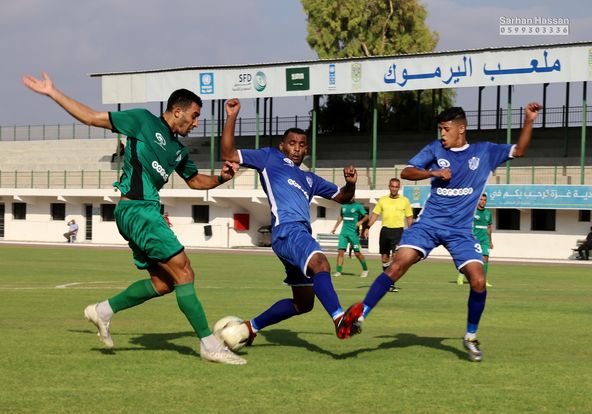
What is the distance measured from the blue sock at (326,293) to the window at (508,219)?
36.0 m

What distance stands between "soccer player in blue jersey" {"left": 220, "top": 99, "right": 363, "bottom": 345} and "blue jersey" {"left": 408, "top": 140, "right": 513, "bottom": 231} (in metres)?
0.73

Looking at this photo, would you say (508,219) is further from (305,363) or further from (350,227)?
(305,363)

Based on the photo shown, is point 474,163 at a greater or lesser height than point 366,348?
greater

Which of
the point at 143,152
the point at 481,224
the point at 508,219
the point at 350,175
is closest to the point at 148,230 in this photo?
the point at 143,152

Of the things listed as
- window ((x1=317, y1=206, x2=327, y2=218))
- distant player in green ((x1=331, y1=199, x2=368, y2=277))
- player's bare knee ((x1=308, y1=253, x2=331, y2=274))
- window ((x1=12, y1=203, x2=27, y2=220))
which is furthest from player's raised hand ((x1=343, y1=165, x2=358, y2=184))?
window ((x1=12, y1=203, x2=27, y2=220))

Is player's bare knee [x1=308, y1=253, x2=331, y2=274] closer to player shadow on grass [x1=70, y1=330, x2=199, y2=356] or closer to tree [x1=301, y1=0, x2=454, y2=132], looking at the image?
player shadow on grass [x1=70, y1=330, x2=199, y2=356]

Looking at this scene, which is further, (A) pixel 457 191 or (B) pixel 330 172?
(B) pixel 330 172

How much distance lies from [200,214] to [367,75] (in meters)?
11.8

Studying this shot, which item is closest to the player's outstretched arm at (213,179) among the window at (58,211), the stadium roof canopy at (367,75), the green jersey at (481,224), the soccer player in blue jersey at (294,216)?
the soccer player in blue jersey at (294,216)

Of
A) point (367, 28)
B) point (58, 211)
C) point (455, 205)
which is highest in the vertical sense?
point (367, 28)

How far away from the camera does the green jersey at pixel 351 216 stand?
22953 millimetres

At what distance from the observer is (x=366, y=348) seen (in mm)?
8836

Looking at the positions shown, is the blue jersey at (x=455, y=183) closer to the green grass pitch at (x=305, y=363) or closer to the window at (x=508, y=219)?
the green grass pitch at (x=305, y=363)

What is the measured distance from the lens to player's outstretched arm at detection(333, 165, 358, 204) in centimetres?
861
